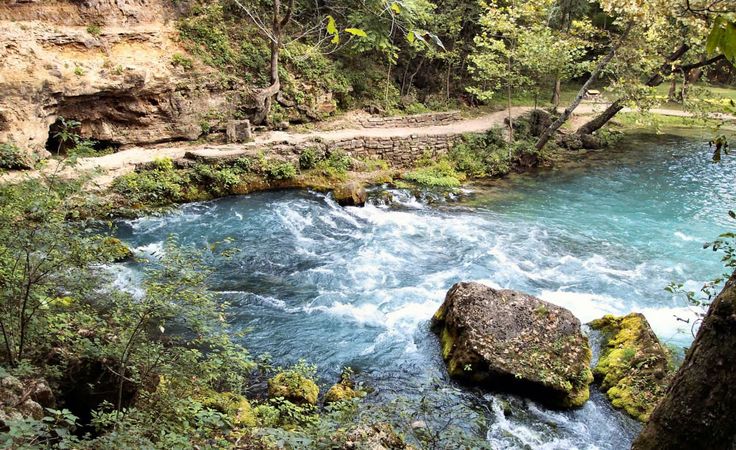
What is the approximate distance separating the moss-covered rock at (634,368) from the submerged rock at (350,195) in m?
8.02

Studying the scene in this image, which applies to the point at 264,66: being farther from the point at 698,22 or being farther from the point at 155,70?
the point at 698,22

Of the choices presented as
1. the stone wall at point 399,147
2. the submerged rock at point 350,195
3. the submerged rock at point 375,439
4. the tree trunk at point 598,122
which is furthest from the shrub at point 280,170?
the tree trunk at point 598,122

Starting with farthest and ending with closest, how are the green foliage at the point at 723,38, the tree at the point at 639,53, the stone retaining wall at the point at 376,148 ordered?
the tree at the point at 639,53
the stone retaining wall at the point at 376,148
the green foliage at the point at 723,38

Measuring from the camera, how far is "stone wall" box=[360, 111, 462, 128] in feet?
65.4

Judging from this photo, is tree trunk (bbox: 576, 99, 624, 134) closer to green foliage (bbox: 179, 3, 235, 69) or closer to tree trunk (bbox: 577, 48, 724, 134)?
tree trunk (bbox: 577, 48, 724, 134)

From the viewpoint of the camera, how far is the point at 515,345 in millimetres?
7621

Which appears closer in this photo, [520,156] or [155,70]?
[155,70]

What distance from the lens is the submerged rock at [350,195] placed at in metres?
14.8

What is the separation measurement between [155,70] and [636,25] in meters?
15.3

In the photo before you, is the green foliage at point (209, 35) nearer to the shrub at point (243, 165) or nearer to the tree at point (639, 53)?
the shrub at point (243, 165)

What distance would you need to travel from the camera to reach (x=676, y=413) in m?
3.16

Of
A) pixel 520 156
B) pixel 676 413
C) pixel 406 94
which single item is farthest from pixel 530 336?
pixel 406 94

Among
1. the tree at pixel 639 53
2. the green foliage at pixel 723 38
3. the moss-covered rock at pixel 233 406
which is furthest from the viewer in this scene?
the tree at pixel 639 53

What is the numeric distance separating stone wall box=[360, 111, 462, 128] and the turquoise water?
15.1 feet
